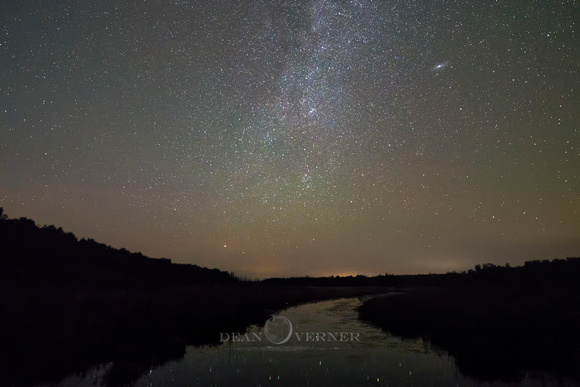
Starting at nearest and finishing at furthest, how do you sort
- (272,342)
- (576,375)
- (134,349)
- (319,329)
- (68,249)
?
(576,375) → (134,349) → (272,342) → (319,329) → (68,249)

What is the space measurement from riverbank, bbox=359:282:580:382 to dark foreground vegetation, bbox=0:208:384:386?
10.1m

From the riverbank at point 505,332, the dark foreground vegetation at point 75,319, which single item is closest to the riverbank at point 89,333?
the dark foreground vegetation at point 75,319

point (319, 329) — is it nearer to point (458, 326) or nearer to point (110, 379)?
point (458, 326)

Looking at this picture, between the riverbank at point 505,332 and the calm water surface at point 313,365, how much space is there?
2.78ft

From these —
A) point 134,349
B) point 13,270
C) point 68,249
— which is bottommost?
point 134,349

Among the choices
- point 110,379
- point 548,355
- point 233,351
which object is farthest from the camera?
point 233,351

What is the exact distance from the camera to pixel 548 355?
14039 millimetres

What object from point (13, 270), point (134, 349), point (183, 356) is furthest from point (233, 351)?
point (13, 270)

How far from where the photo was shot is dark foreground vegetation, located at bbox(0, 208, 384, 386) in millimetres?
12117

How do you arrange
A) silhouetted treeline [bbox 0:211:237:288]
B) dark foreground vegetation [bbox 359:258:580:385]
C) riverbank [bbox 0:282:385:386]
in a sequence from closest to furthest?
riverbank [bbox 0:282:385:386], dark foreground vegetation [bbox 359:258:580:385], silhouetted treeline [bbox 0:211:237:288]

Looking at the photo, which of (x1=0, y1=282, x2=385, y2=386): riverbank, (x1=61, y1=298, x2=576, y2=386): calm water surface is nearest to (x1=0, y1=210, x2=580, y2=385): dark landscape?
(x1=0, y1=282, x2=385, y2=386): riverbank

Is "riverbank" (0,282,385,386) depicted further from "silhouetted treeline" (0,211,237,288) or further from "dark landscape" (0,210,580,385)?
"silhouetted treeline" (0,211,237,288)

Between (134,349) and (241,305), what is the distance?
20492 millimetres

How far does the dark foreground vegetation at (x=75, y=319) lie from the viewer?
39.8 ft
